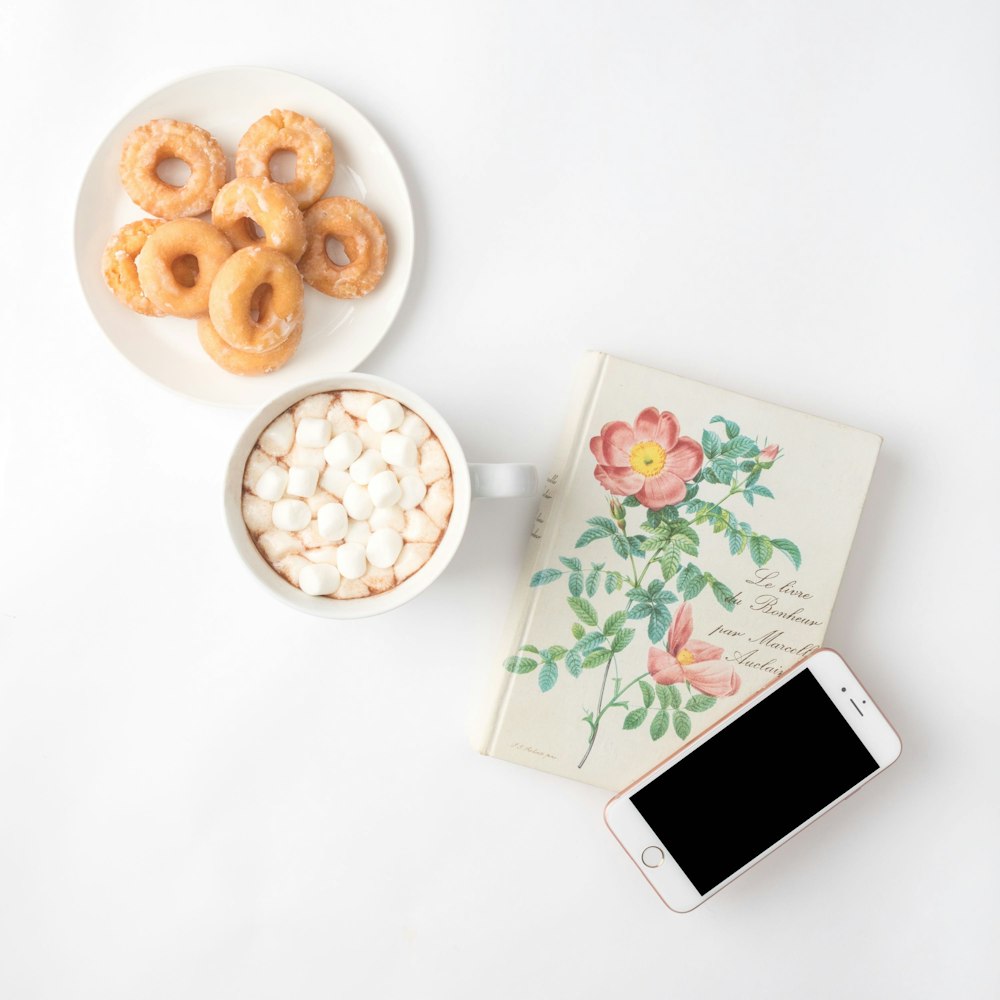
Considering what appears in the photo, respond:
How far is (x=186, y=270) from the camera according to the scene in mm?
1026

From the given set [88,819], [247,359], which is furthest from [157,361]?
[88,819]

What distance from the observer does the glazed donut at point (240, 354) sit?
1.00 m

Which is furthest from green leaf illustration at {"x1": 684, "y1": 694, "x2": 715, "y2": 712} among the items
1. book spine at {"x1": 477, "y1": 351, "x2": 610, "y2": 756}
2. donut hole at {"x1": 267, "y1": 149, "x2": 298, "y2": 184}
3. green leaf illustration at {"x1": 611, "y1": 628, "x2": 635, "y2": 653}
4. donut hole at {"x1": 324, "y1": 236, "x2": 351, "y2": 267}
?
donut hole at {"x1": 267, "y1": 149, "x2": 298, "y2": 184}

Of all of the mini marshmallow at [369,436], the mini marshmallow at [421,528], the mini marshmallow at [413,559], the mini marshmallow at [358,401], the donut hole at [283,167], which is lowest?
the mini marshmallow at [413,559]

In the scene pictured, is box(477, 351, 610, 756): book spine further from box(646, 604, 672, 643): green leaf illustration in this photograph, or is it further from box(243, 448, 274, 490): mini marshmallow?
box(243, 448, 274, 490): mini marshmallow

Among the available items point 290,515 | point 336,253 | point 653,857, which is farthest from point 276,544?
point 653,857

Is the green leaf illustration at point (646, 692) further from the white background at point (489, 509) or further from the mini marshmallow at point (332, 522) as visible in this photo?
the mini marshmallow at point (332, 522)

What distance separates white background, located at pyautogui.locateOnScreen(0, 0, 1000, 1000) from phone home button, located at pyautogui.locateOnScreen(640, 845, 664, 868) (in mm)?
76

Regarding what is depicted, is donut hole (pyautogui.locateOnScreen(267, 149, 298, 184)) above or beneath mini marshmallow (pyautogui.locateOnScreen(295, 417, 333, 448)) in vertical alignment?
above

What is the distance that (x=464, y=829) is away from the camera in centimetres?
114

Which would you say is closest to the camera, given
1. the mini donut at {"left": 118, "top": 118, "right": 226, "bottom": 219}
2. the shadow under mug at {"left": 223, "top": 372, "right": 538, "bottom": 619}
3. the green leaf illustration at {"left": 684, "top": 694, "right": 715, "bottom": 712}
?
the shadow under mug at {"left": 223, "top": 372, "right": 538, "bottom": 619}

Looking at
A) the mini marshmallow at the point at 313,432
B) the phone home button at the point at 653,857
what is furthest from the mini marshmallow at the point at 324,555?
the phone home button at the point at 653,857

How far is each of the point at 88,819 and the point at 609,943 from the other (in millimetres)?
701

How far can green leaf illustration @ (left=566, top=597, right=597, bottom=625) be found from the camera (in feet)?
3.54
